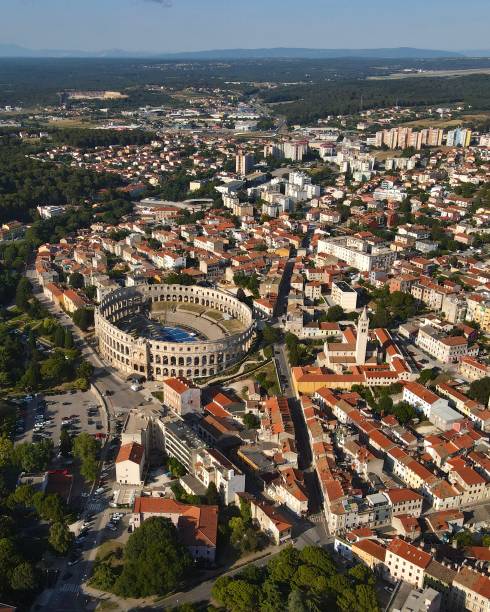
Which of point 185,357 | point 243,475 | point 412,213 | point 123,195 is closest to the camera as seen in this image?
point 243,475

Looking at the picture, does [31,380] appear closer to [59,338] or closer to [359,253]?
[59,338]

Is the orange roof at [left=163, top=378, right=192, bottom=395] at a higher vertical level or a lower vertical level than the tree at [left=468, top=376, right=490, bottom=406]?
higher

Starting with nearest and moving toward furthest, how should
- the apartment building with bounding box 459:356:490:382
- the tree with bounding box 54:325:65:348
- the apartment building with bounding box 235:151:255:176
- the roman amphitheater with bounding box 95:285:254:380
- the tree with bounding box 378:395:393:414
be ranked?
1. the tree with bounding box 378:395:393:414
2. the apartment building with bounding box 459:356:490:382
3. the roman amphitheater with bounding box 95:285:254:380
4. the tree with bounding box 54:325:65:348
5. the apartment building with bounding box 235:151:255:176

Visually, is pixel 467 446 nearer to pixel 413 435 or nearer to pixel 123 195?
pixel 413 435

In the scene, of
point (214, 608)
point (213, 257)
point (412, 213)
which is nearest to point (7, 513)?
point (214, 608)

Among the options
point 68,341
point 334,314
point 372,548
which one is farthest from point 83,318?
point 372,548

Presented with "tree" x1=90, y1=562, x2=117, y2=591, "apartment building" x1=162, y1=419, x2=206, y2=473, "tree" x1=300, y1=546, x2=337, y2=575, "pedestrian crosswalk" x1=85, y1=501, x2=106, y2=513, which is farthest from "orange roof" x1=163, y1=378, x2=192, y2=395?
"tree" x1=300, y1=546, x2=337, y2=575

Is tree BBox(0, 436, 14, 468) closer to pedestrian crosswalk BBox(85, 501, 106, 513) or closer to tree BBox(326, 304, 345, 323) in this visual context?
pedestrian crosswalk BBox(85, 501, 106, 513)
